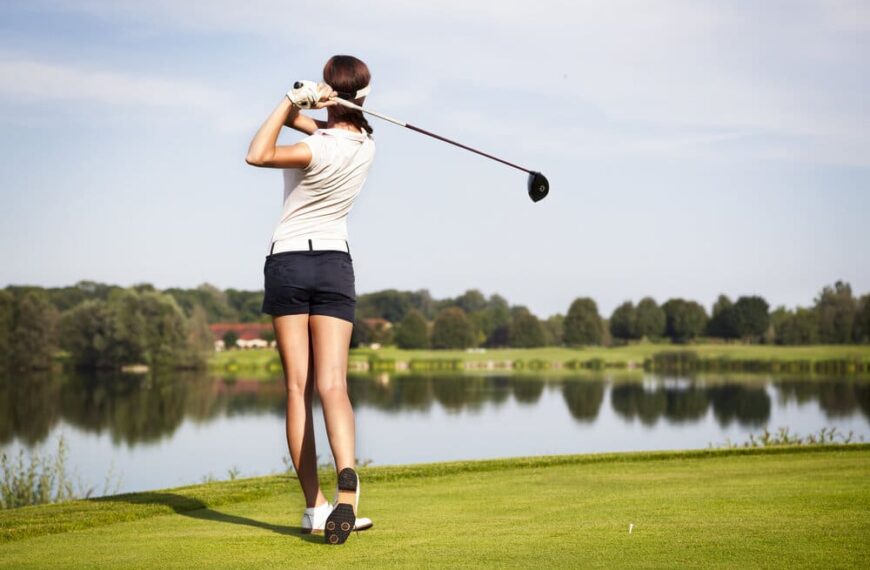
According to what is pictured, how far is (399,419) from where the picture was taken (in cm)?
3281

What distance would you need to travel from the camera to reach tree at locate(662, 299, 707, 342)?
100625 mm

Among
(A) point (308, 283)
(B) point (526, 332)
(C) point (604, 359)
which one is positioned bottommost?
(C) point (604, 359)

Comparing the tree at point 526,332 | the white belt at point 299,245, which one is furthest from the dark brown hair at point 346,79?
the tree at point 526,332

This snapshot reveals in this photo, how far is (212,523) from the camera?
16.0 feet

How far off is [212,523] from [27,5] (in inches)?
1447

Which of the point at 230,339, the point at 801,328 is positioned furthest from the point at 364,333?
the point at 801,328

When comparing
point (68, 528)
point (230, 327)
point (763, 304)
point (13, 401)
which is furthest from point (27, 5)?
point (763, 304)

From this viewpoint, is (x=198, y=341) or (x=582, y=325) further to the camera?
(x=582, y=325)

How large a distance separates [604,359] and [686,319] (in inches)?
724

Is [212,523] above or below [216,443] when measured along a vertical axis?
above

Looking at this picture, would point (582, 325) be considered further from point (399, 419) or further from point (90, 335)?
point (399, 419)

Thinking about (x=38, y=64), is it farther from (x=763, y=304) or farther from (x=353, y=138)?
(x=763, y=304)

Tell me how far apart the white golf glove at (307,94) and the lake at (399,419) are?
11.3 metres

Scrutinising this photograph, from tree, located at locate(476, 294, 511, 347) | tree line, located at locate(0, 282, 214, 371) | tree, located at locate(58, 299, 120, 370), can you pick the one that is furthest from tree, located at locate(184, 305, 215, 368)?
tree, located at locate(476, 294, 511, 347)
